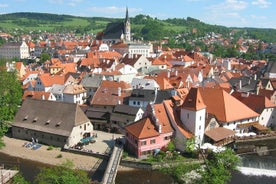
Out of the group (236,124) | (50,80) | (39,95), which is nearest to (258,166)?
(236,124)

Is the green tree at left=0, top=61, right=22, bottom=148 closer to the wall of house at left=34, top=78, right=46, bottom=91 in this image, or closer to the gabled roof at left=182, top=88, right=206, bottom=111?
the wall of house at left=34, top=78, right=46, bottom=91

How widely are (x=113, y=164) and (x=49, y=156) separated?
10697 millimetres

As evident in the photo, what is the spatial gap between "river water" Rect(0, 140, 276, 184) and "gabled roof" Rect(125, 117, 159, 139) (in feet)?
16.6

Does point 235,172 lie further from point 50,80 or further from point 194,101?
point 50,80

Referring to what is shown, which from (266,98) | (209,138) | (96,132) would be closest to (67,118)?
(96,132)

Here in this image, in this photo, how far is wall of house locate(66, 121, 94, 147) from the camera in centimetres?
5153

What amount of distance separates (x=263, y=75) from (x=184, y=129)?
60.6 m

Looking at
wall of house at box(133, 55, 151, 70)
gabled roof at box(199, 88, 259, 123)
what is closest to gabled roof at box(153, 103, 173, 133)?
gabled roof at box(199, 88, 259, 123)

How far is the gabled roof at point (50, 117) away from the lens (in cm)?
5281

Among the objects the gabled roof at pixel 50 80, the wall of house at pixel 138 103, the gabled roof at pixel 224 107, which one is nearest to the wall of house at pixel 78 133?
the wall of house at pixel 138 103

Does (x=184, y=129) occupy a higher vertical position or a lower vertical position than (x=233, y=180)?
higher

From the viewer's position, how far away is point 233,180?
42.3 m

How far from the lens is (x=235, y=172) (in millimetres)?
44188

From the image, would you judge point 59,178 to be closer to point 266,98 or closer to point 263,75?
point 266,98
